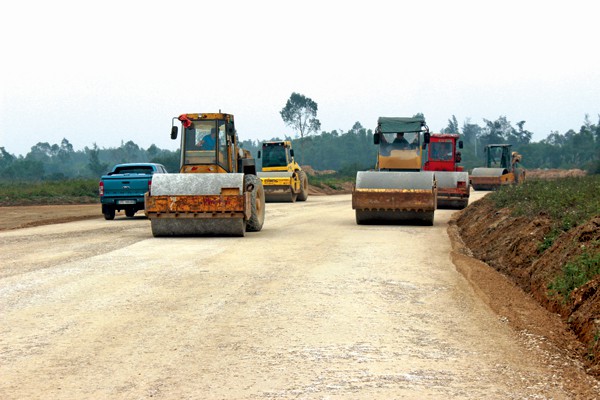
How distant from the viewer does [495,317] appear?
27.9 feet

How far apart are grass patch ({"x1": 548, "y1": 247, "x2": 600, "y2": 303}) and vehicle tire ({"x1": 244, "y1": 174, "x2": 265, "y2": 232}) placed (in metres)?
9.47

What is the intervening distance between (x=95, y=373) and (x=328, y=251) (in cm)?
844

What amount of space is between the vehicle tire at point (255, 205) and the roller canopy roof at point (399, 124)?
304 inches

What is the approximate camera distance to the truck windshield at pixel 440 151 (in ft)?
108

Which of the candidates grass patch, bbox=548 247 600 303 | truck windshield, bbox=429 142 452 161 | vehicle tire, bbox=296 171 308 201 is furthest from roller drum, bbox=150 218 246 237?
vehicle tire, bbox=296 171 308 201

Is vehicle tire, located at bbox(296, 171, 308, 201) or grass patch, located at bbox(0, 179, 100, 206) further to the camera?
vehicle tire, located at bbox(296, 171, 308, 201)

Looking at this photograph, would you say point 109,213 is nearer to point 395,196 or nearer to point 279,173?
point 395,196

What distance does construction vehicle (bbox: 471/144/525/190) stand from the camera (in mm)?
49281

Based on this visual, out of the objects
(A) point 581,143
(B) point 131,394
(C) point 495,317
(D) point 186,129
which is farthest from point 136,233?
(A) point 581,143

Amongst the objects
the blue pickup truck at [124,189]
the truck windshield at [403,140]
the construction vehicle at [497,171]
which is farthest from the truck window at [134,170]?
the construction vehicle at [497,171]

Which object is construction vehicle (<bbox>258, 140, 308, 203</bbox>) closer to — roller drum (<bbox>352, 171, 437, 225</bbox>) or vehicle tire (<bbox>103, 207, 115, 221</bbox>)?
vehicle tire (<bbox>103, 207, 115, 221</bbox>)

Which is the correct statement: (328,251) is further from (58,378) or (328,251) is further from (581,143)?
(581,143)

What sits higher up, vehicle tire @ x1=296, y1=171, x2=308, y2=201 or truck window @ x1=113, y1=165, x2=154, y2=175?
truck window @ x1=113, y1=165, x2=154, y2=175

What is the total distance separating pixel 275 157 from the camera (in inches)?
1480
